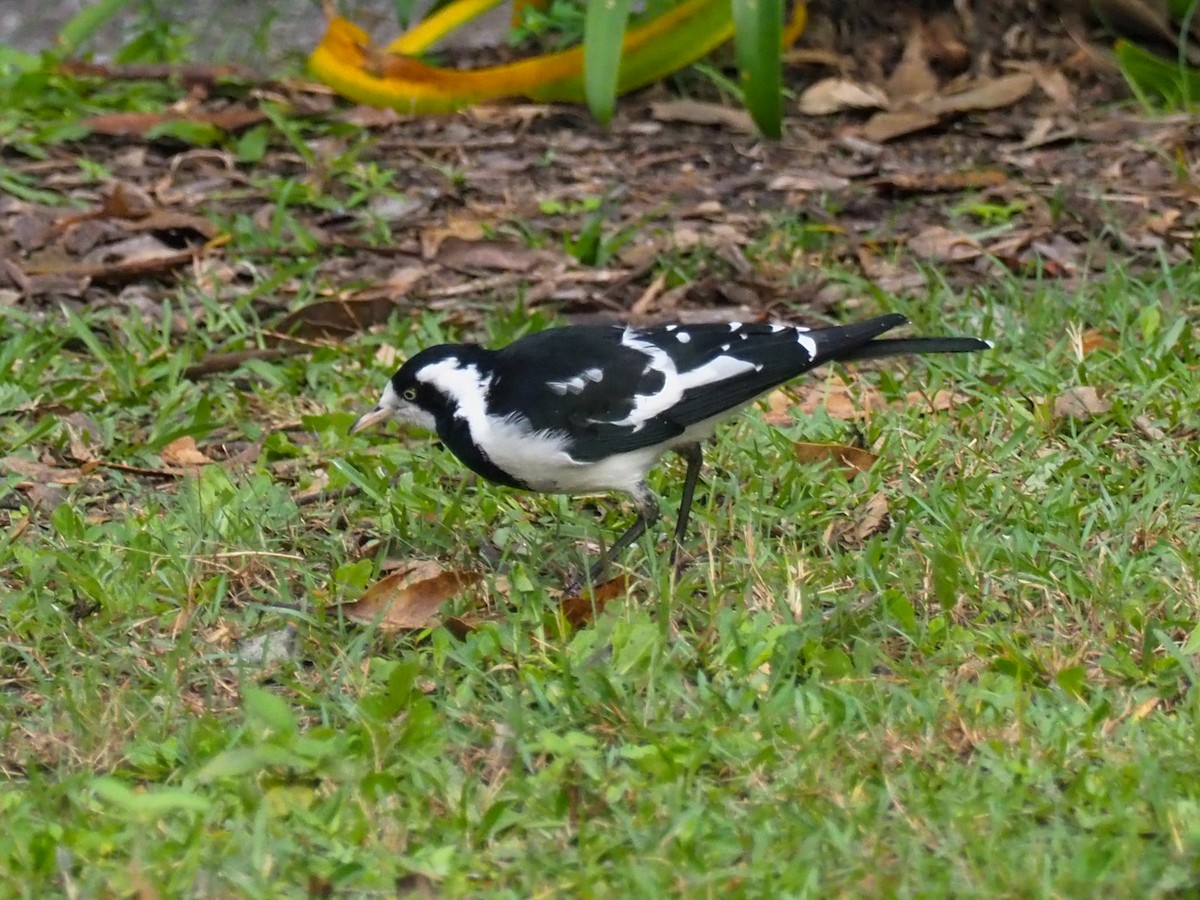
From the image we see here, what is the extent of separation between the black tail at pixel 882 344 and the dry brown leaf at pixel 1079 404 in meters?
0.70

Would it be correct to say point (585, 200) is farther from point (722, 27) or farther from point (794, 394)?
point (794, 394)

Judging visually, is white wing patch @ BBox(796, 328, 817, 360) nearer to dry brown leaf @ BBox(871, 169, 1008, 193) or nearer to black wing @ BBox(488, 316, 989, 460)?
black wing @ BBox(488, 316, 989, 460)

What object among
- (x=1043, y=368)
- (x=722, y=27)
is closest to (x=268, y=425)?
(x=1043, y=368)

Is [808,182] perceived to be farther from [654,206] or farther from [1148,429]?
[1148,429]

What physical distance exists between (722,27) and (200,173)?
7.38 ft

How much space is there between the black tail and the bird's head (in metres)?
0.90

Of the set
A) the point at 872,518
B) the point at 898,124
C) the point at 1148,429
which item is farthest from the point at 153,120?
the point at 1148,429

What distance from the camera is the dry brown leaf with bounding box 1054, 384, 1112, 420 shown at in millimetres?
4832

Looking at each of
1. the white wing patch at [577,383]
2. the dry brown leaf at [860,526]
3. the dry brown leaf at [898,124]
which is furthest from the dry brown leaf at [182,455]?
the dry brown leaf at [898,124]

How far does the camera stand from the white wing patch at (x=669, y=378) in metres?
4.12

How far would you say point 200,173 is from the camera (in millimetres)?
7035

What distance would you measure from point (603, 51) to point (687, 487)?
8.27 feet

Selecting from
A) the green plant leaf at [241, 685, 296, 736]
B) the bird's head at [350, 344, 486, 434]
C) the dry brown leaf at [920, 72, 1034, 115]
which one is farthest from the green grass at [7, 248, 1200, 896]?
the dry brown leaf at [920, 72, 1034, 115]

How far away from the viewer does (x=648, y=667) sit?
11.7 ft
